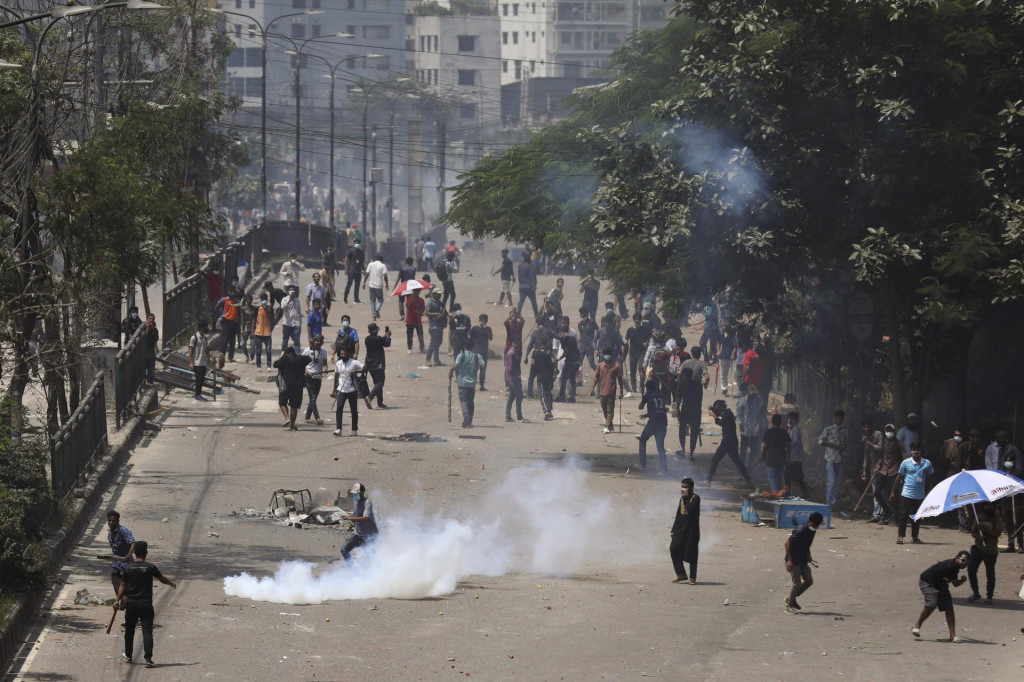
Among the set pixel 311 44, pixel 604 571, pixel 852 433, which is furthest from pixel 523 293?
pixel 311 44

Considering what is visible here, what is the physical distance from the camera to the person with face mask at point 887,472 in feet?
64.1

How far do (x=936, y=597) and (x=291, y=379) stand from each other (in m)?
12.1

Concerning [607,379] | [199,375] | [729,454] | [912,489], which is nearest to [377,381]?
[199,375]

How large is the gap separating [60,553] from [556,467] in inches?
336

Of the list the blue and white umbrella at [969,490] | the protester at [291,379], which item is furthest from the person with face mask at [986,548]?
the protester at [291,379]

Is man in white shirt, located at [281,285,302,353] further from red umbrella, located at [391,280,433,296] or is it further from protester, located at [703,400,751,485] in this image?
protester, located at [703,400,751,485]

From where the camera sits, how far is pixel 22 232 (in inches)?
607

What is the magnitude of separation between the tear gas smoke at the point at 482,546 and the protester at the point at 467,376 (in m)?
3.06

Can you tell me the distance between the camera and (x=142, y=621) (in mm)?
11828

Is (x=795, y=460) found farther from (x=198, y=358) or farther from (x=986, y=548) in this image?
(x=198, y=358)

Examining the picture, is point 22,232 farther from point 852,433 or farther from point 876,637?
point 852,433

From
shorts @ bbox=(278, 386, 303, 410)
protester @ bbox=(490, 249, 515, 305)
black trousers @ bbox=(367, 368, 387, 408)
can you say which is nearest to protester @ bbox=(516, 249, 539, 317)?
protester @ bbox=(490, 249, 515, 305)

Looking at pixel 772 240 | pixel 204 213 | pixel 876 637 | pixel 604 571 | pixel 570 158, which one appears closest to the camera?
pixel 876 637

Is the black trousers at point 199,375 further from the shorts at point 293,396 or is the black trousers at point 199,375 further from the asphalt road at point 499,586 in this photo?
the shorts at point 293,396
